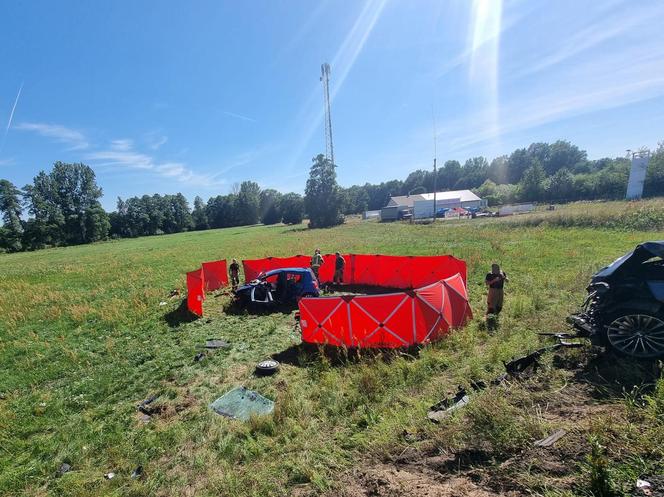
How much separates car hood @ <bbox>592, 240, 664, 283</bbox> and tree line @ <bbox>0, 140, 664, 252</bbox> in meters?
51.3

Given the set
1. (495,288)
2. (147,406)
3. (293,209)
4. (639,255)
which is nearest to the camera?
(639,255)

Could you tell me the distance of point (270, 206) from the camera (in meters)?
111

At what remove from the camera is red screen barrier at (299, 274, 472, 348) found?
753 cm

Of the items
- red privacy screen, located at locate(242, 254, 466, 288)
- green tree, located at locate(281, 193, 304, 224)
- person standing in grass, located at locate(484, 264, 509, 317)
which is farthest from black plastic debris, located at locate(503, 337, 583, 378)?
green tree, located at locate(281, 193, 304, 224)

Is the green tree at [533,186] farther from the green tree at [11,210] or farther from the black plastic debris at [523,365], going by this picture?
the green tree at [11,210]

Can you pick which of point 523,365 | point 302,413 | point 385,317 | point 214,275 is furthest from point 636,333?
point 214,275

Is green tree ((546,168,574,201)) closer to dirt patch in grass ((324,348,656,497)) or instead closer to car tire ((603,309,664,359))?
car tire ((603,309,664,359))

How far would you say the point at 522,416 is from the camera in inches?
148

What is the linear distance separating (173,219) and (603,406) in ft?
370

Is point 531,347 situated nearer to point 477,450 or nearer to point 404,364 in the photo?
point 404,364

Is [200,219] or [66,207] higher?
[66,207]

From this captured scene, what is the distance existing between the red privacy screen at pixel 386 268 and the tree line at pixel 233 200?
43325mm

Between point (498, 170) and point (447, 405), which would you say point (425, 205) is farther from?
point (498, 170)

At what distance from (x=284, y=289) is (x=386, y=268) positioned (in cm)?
484
